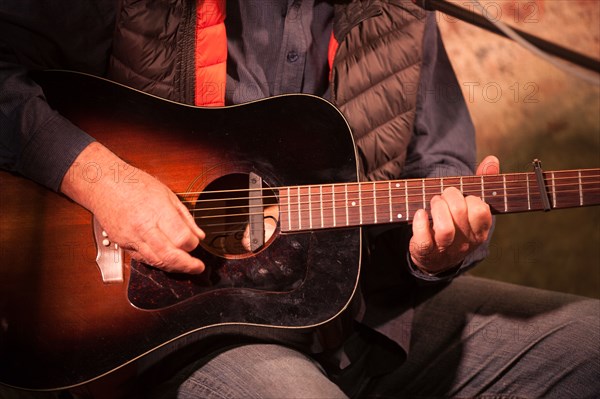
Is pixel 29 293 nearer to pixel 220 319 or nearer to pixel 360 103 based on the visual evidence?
pixel 220 319

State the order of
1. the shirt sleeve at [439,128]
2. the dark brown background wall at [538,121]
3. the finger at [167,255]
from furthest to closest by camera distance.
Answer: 1. the dark brown background wall at [538,121]
2. the shirt sleeve at [439,128]
3. the finger at [167,255]

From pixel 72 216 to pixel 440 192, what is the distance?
586 millimetres

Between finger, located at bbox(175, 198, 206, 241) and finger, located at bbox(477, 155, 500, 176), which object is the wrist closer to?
finger, located at bbox(175, 198, 206, 241)

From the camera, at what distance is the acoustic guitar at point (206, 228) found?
76cm

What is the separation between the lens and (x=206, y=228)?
0.84 metres

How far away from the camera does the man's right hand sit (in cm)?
75

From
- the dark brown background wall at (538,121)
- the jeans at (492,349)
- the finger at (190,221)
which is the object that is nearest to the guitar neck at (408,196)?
the finger at (190,221)

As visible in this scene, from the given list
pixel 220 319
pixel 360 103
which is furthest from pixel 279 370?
pixel 360 103

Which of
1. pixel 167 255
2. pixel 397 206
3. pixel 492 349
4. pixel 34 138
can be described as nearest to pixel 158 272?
pixel 167 255

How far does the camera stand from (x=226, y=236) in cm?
86

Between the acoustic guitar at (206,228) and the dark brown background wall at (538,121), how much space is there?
0.75m

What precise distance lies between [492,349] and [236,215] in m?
0.56

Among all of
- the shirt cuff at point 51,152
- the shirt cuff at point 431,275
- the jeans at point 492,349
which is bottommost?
the jeans at point 492,349

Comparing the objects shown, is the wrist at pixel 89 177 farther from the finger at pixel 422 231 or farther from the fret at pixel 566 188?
the fret at pixel 566 188
